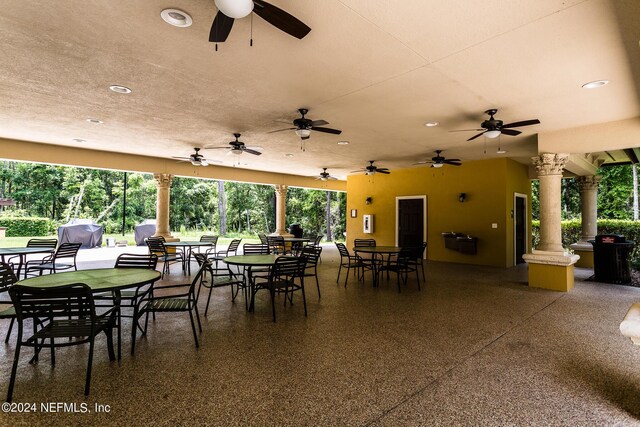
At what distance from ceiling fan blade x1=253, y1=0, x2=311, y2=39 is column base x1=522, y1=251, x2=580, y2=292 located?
5.94 m

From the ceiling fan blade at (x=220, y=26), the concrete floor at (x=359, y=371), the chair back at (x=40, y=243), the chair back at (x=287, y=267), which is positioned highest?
the ceiling fan blade at (x=220, y=26)

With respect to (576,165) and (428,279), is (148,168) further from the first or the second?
(576,165)

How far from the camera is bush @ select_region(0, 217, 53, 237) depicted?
49.8 ft

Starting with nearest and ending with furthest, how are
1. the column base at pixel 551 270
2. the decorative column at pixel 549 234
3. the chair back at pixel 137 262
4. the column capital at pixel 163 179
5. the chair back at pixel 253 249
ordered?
the chair back at pixel 137 262 < the chair back at pixel 253 249 < the column base at pixel 551 270 < the decorative column at pixel 549 234 < the column capital at pixel 163 179

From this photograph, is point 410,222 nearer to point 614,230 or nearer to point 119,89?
point 614,230

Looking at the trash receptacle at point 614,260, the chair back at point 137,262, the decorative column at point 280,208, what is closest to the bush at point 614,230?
the trash receptacle at point 614,260

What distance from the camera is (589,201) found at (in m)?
8.67

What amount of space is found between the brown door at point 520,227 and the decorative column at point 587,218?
1175mm

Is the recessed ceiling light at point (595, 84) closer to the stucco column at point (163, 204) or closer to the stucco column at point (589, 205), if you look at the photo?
the stucco column at point (589, 205)

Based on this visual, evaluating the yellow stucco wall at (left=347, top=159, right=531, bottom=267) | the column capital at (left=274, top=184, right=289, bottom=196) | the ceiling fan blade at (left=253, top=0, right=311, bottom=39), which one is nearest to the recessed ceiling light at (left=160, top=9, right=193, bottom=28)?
the ceiling fan blade at (left=253, top=0, right=311, bottom=39)

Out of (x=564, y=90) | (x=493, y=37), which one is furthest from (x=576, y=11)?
(x=564, y=90)

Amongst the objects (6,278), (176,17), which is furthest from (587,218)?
(6,278)

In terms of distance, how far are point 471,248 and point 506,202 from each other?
1510mm

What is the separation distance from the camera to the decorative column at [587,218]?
Answer: 852cm
